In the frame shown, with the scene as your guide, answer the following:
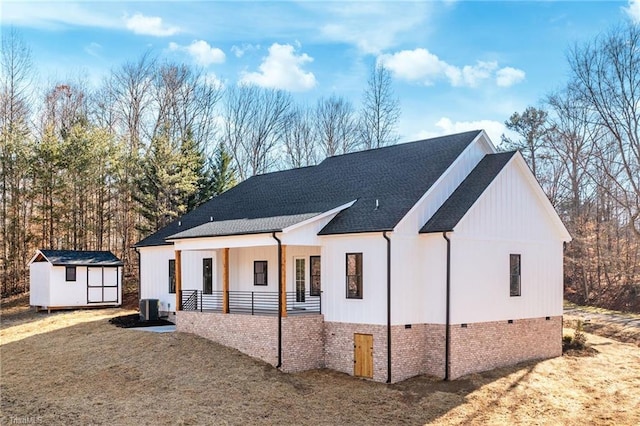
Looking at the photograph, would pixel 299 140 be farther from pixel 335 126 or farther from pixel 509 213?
pixel 509 213

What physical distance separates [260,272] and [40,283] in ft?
48.8

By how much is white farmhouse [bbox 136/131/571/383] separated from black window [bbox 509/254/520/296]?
0.17 feet

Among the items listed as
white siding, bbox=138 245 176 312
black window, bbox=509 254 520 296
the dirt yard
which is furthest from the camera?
white siding, bbox=138 245 176 312

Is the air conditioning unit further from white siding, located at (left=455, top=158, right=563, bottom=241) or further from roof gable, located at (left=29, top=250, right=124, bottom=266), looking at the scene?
white siding, located at (left=455, top=158, right=563, bottom=241)

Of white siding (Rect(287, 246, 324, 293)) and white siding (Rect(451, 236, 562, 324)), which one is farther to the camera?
white siding (Rect(287, 246, 324, 293))

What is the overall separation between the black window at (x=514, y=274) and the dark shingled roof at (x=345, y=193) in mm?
3821

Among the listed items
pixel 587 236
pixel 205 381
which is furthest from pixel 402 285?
pixel 587 236

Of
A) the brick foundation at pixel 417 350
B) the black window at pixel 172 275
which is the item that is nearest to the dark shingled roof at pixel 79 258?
the black window at pixel 172 275

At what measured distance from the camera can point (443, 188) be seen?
19719mm

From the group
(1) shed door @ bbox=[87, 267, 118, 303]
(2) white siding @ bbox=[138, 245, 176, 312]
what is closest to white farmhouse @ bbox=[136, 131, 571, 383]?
(2) white siding @ bbox=[138, 245, 176, 312]

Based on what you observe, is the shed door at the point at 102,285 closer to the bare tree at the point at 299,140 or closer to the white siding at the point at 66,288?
the white siding at the point at 66,288

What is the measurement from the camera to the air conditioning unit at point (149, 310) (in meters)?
26.5

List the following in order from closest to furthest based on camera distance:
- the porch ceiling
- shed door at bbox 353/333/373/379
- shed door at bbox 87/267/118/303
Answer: shed door at bbox 353/333/373/379 → the porch ceiling → shed door at bbox 87/267/118/303

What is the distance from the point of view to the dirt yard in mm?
15216
